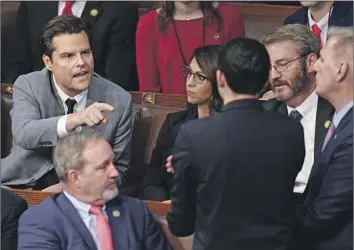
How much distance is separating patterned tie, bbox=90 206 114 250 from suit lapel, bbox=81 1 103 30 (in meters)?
1.15

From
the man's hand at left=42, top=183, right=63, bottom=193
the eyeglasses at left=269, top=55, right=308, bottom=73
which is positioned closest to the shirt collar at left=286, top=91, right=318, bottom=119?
the eyeglasses at left=269, top=55, right=308, bottom=73

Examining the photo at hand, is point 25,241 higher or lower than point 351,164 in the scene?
lower

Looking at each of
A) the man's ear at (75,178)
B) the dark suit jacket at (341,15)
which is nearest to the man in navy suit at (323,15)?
the dark suit jacket at (341,15)

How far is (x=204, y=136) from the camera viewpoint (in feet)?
7.27

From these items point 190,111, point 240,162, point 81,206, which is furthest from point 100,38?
point 240,162

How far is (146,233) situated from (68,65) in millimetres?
661

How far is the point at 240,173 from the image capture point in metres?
2.21

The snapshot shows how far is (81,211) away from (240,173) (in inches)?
23.3

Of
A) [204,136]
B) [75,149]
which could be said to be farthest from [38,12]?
[204,136]

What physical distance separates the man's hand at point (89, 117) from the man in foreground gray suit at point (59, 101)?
0.15 m

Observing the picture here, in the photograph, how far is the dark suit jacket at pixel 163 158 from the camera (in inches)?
119

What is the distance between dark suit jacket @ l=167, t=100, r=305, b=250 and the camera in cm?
221

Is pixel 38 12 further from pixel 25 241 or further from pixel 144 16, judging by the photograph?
pixel 25 241

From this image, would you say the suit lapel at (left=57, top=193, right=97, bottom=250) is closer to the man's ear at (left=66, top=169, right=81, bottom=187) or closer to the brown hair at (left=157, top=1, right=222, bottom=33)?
the man's ear at (left=66, top=169, right=81, bottom=187)
